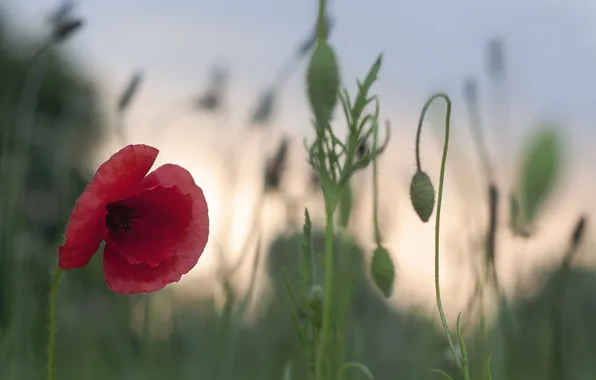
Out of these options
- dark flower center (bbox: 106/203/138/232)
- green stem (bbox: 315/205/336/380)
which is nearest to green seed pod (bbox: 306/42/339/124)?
green stem (bbox: 315/205/336/380)

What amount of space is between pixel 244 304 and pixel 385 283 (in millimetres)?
500

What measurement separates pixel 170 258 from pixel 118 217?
0.09 metres

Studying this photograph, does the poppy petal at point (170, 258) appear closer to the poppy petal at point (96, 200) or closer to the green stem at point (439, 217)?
the poppy petal at point (96, 200)

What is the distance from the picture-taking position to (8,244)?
5.47ft

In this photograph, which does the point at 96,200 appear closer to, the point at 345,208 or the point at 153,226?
the point at 153,226

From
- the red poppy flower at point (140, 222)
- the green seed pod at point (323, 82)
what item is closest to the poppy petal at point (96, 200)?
the red poppy flower at point (140, 222)

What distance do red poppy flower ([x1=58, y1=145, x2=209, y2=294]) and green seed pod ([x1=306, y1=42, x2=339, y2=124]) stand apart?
0.59 feet

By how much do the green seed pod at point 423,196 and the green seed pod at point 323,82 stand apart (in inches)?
5.1

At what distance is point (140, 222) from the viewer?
3.35ft

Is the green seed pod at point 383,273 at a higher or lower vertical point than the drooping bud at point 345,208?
lower

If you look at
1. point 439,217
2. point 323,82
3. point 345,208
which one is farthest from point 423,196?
point 345,208

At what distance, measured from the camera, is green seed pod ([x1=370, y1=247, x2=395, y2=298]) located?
0.99 meters

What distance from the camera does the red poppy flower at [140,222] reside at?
34.0 inches

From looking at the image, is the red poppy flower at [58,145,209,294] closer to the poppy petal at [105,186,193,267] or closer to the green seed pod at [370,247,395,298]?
the poppy petal at [105,186,193,267]
